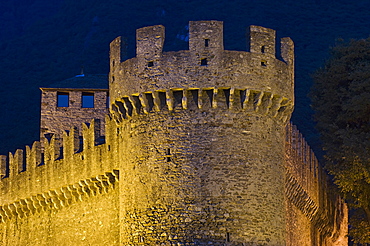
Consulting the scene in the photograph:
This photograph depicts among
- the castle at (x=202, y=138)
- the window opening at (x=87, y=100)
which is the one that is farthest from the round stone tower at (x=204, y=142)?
the window opening at (x=87, y=100)

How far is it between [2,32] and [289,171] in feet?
188

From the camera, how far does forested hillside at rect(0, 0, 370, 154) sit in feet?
192

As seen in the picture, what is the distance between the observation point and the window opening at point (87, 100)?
35.7 meters

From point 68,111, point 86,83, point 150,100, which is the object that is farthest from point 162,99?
point 86,83

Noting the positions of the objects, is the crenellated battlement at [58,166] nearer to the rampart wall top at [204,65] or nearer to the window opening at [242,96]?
the rampart wall top at [204,65]

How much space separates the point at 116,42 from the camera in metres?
22.5

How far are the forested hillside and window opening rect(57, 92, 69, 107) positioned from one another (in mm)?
18321

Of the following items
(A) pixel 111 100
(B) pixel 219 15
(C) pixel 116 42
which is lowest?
(A) pixel 111 100

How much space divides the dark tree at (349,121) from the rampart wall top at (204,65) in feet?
27.9

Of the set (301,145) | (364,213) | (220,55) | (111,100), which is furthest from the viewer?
(364,213)

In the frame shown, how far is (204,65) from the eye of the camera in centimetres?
2073

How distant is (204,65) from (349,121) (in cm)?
1293

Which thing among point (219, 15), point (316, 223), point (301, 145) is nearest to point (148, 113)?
point (301, 145)

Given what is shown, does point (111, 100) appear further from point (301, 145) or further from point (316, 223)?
point (316, 223)
